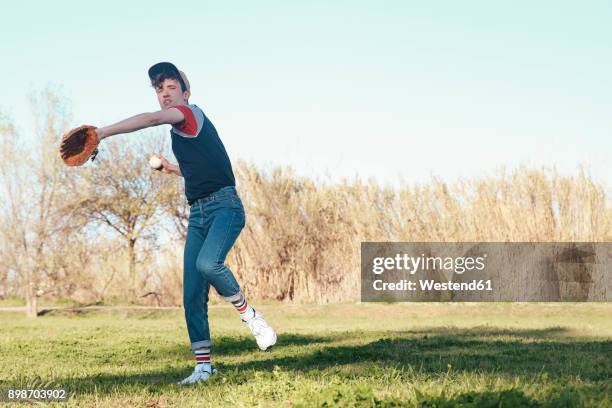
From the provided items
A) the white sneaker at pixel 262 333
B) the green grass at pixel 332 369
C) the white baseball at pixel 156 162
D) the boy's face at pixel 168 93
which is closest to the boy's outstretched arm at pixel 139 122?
the boy's face at pixel 168 93

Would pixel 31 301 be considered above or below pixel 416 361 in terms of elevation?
below

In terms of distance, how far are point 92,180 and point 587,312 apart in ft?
48.7

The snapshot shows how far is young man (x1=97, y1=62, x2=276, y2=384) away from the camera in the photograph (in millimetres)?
5234

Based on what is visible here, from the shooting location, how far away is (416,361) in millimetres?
6512

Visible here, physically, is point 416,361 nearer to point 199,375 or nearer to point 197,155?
point 199,375

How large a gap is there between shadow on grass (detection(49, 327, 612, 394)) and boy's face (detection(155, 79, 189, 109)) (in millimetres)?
2046

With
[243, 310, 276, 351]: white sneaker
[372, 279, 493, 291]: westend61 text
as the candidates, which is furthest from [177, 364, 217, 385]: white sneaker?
[372, 279, 493, 291]: westend61 text

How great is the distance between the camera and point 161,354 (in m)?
8.11

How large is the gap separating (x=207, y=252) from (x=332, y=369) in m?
1.45

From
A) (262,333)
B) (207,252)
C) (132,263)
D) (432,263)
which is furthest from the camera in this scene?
(132,263)

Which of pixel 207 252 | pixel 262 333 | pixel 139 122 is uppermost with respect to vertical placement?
pixel 139 122

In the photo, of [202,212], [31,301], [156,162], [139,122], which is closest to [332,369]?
[202,212]

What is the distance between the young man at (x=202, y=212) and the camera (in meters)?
5.23

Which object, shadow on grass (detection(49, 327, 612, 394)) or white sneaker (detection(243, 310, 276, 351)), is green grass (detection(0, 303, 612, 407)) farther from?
white sneaker (detection(243, 310, 276, 351))
